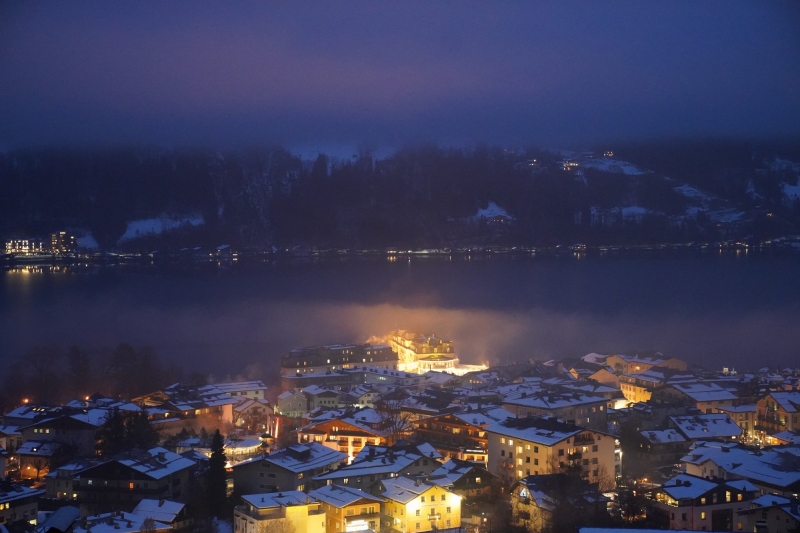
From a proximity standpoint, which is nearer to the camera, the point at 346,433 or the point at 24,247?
the point at 346,433

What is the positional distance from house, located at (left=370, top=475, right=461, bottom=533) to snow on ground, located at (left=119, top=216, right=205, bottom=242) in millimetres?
36486

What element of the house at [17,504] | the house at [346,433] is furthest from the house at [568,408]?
the house at [17,504]

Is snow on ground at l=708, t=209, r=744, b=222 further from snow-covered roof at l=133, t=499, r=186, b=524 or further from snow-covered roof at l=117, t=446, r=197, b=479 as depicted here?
snow-covered roof at l=133, t=499, r=186, b=524

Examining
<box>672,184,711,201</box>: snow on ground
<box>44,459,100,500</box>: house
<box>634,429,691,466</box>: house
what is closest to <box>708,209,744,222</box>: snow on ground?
<box>672,184,711,201</box>: snow on ground

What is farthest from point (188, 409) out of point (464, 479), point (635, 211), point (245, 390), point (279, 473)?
point (635, 211)

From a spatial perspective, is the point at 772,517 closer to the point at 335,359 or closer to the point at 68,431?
the point at 68,431

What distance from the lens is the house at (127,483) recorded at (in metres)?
4.44

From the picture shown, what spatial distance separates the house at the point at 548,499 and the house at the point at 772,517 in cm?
61

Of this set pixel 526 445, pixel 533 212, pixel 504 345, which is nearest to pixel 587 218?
pixel 533 212

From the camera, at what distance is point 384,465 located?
14.7 ft

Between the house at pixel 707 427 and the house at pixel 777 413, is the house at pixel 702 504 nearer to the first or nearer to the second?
the house at pixel 707 427

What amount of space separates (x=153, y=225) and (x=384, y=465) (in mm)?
37983

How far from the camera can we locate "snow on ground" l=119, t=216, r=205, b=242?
128 feet

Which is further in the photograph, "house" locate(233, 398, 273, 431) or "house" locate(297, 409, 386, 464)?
"house" locate(233, 398, 273, 431)
